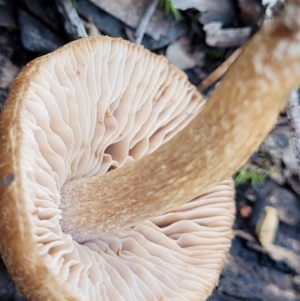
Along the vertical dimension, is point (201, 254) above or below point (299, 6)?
below

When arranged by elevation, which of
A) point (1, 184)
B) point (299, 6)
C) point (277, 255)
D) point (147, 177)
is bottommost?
point (277, 255)

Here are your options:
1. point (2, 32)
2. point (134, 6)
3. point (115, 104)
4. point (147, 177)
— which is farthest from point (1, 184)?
point (134, 6)

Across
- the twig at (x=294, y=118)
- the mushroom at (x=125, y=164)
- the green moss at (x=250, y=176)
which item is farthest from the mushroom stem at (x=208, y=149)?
the green moss at (x=250, y=176)

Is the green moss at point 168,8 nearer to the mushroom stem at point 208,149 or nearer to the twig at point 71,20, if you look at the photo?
the twig at point 71,20

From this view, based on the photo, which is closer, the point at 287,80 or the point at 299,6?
the point at 299,6

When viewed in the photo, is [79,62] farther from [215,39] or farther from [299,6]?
[215,39]

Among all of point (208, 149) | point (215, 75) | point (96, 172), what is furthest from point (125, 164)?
point (215, 75)

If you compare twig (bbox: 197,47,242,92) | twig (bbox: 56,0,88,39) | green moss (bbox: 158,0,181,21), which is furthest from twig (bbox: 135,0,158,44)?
twig (bbox: 197,47,242,92)

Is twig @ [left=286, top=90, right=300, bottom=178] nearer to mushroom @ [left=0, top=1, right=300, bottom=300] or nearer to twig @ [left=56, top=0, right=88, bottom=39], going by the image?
mushroom @ [left=0, top=1, right=300, bottom=300]
